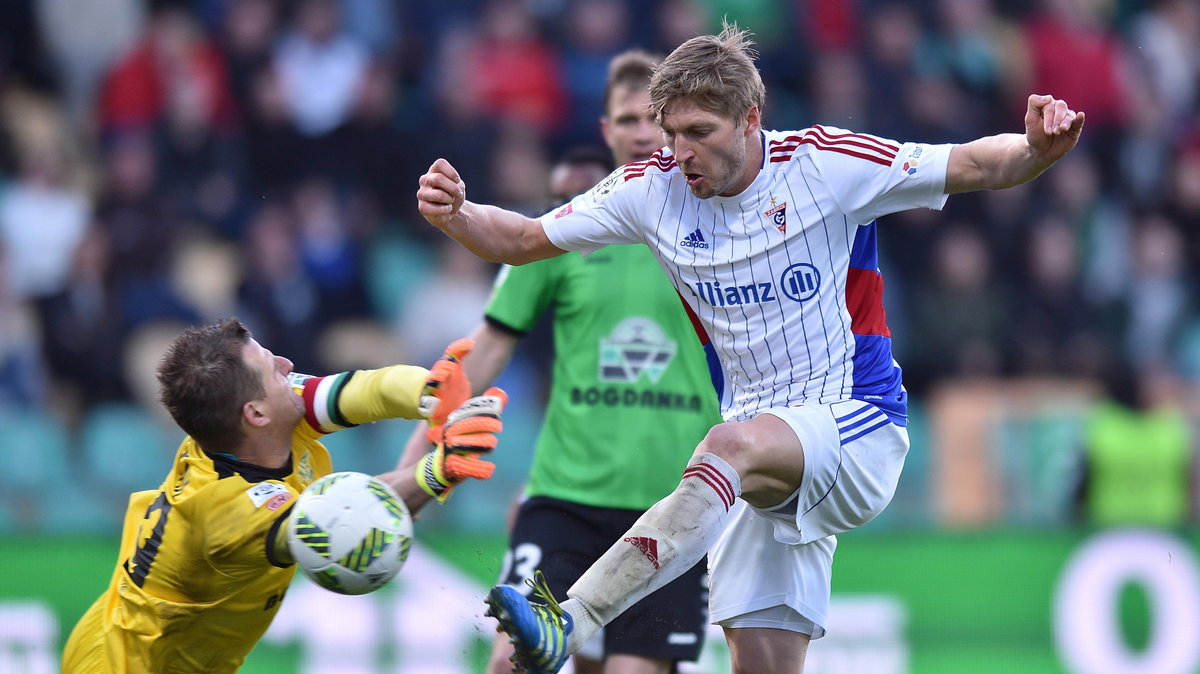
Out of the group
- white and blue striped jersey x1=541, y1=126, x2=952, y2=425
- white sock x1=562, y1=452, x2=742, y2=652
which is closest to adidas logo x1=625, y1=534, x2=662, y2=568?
white sock x1=562, y1=452, x2=742, y2=652

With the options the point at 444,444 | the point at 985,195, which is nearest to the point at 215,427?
the point at 444,444

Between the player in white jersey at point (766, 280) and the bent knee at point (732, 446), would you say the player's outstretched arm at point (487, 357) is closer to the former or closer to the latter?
the player in white jersey at point (766, 280)

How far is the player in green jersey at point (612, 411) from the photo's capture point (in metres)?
6.01

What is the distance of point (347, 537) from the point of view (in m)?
4.32

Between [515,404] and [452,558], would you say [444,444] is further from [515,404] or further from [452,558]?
[515,404]

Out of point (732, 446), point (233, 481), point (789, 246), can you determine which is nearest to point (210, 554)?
point (233, 481)

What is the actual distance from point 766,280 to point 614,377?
1398 mm

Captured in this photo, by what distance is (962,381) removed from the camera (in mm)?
10273

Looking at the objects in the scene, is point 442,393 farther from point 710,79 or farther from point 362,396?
point 710,79

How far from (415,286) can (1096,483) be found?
466 centimetres

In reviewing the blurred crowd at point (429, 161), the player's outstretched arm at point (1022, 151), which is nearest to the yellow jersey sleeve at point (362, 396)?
the player's outstretched arm at point (1022, 151)

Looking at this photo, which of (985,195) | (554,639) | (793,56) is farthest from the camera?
(793,56)

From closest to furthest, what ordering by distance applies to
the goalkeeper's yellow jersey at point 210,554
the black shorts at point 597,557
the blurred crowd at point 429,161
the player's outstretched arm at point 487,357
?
the goalkeeper's yellow jersey at point 210,554, the black shorts at point 597,557, the player's outstretched arm at point 487,357, the blurred crowd at point 429,161

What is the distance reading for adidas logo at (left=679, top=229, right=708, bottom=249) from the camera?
497 centimetres
